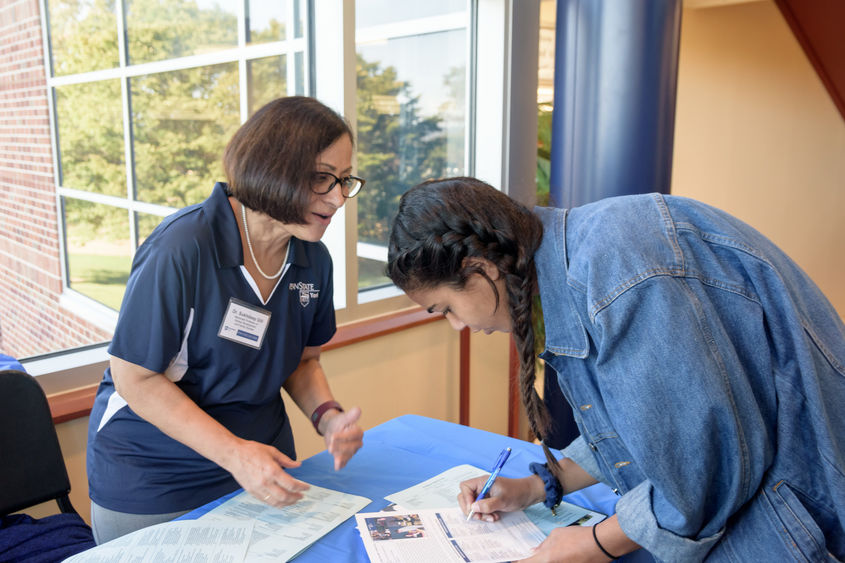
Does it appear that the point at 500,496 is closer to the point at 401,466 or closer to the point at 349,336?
the point at 401,466

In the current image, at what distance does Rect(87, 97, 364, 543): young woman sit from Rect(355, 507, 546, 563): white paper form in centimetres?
20

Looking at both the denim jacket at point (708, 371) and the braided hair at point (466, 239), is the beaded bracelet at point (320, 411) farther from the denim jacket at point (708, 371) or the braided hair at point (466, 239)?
the denim jacket at point (708, 371)

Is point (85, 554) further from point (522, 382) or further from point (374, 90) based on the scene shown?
point (374, 90)

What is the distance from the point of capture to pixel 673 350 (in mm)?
857

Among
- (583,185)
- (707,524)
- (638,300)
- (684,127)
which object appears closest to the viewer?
(638,300)

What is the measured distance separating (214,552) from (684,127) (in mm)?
4505

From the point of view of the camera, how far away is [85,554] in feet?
3.65

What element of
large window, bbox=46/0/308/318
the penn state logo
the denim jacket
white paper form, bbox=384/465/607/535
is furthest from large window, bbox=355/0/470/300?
the denim jacket

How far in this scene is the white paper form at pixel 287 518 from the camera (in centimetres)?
116

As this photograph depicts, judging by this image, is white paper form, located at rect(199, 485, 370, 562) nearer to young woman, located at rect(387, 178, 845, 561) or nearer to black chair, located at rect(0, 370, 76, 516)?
young woman, located at rect(387, 178, 845, 561)

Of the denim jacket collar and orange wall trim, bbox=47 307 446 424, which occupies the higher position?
the denim jacket collar

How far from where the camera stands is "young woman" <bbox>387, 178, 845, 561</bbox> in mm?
875

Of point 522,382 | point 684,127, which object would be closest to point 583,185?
point 522,382

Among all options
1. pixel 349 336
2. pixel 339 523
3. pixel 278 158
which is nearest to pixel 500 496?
pixel 339 523
